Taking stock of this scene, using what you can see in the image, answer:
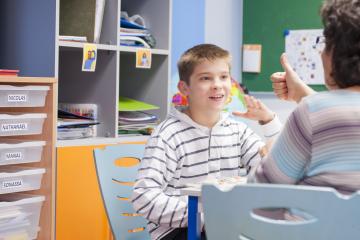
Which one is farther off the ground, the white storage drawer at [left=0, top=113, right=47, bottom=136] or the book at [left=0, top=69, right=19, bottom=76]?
the book at [left=0, top=69, right=19, bottom=76]

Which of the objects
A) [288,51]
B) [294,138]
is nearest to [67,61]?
[288,51]

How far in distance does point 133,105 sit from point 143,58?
0.23 m

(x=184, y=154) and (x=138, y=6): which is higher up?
(x=138, y=6)

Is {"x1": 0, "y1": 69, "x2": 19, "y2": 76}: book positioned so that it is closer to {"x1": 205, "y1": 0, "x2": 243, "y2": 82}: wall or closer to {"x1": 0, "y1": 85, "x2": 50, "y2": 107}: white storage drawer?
{"x1": 0, "y1": 85, "x2": 50, "y2": 107}: white storage drawer

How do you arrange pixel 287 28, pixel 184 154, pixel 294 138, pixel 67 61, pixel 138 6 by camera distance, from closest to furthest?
pixel 294 138, pixel 184 154, pixel 67 61, pixel 138 6, pixel 287 28

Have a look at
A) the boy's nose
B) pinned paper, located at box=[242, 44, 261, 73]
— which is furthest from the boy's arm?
pinned paper, located at box=[242, 44, 261, 73]

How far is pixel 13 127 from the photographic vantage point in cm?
256

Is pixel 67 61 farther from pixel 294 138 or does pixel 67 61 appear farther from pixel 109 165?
pixel 294 138

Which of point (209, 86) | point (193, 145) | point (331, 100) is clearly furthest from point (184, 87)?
point (331, 100)

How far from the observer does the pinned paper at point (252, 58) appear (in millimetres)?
4012

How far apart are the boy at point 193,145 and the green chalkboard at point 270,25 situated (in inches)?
63.0

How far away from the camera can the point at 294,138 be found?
1311mm

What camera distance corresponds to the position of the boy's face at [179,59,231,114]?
2285 millimetres

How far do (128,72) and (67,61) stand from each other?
394mm
